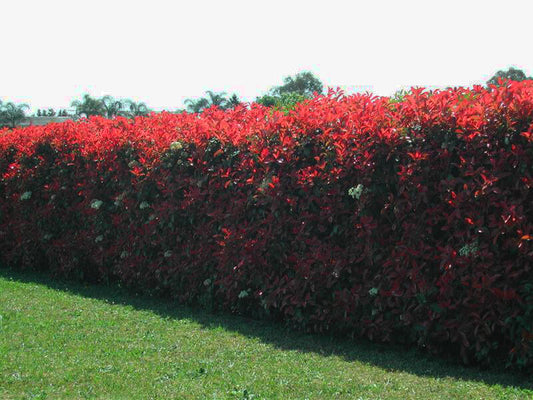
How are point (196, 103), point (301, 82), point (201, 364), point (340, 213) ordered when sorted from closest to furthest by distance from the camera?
point (201, 364) → point (340, 213) → point (196, 103) → point (301, 82)

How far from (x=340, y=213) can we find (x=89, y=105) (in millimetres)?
41929

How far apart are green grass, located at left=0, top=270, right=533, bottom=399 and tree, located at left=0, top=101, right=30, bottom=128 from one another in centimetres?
3952

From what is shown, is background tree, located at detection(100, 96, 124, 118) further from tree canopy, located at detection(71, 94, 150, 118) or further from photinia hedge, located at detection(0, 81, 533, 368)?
photinia hedge, located at detection(0, 81, 533, 368)

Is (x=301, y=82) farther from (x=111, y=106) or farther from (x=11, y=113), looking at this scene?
(x=11, y=113)

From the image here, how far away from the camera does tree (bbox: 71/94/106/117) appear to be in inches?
1737

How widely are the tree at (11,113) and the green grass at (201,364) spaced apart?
39524 mm

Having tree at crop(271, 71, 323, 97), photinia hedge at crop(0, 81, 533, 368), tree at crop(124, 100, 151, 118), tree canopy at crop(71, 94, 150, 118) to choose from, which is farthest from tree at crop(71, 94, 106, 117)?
photinia hedge at crop(0, 81, 533, 368)

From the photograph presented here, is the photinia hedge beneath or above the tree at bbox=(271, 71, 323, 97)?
beneath

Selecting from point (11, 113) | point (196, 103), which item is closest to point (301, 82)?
point (196, 103)

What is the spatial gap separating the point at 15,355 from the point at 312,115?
416cm

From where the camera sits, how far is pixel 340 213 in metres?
6.63

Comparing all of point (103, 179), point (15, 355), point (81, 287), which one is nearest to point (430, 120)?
point (15, 355)

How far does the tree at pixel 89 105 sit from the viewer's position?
44.1 meters

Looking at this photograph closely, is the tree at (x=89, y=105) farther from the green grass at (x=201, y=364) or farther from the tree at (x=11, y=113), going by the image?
the green grass at (x=201, y=364)
